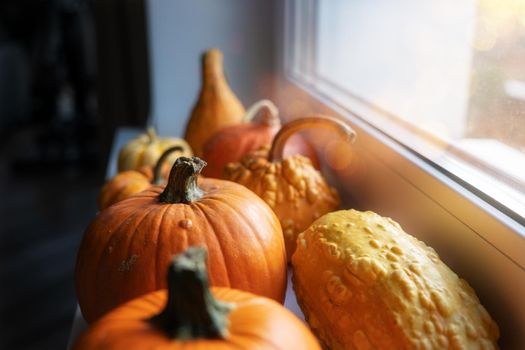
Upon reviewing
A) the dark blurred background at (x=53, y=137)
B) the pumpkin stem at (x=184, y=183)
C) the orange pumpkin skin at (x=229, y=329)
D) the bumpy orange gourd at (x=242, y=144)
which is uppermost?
the pumpkin stem at (x=184, y=183)

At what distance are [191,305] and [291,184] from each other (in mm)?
409

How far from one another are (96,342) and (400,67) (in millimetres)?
906

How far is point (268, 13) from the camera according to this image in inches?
67.4

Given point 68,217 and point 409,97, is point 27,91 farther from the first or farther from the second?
point 409,97

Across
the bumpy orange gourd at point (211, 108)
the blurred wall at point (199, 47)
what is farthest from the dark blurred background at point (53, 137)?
the bumpy orange gourd at point (211, 108)

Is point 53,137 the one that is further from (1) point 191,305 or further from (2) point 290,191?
(1) point 191,305

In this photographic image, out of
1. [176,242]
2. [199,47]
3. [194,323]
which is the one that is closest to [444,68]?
[176,242]

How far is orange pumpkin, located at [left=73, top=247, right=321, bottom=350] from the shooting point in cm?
37

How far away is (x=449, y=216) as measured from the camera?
61 centimetres

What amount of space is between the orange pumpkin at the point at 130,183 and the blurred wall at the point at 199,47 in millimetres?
831

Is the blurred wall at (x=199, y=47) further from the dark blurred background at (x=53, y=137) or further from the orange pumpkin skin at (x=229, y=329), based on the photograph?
the orange pumpkin skin at (x=229, y=329)

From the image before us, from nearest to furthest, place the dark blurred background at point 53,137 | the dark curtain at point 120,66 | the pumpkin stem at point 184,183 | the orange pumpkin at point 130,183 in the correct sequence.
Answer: the pumpkin stem at point 184,183, the orange pumpkin at point 130,183, the dark blurred background at point 53,137, the dark curtain at point 120,66

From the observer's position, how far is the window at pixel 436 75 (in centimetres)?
64

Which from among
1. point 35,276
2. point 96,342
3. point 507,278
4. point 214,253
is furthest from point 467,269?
point 35,276
